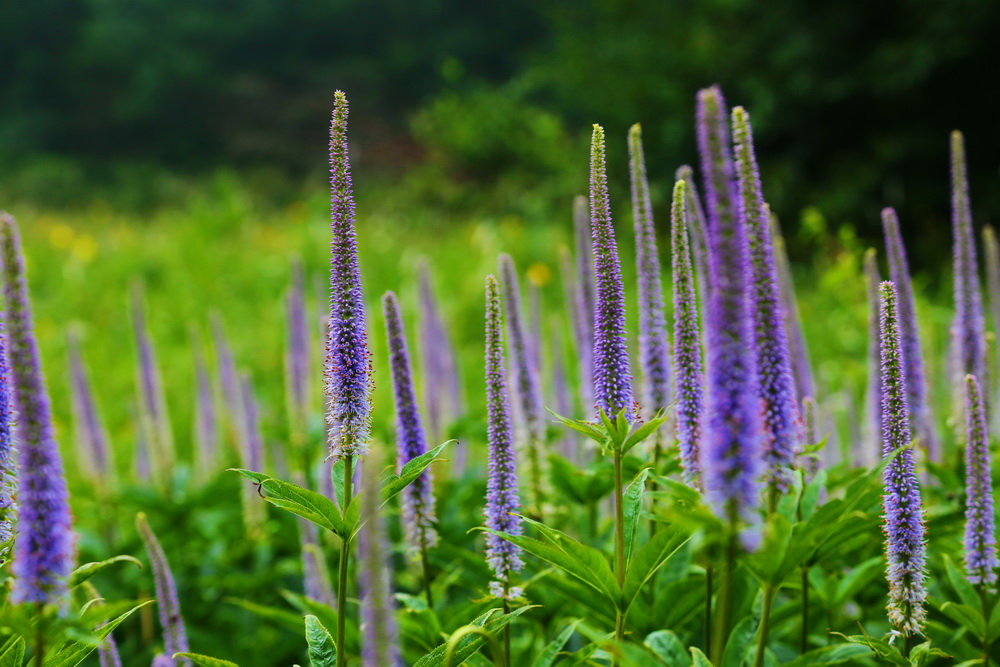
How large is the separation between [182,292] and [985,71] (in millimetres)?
11795

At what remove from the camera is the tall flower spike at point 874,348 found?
2.58 m

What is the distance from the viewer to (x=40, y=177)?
24.9 meters

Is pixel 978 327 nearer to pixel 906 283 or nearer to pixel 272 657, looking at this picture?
pixel 906 283

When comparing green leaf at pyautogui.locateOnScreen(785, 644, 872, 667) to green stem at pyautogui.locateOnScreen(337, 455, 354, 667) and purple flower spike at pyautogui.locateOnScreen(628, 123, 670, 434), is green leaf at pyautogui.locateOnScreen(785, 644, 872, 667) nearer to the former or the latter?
purple flower spike at pyautogui.locateOnScreen(628, 123, 670, 434)

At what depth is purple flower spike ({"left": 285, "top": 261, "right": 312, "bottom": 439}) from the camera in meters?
4.44

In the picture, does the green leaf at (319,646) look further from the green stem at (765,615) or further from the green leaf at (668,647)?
the green stem at (765,615)

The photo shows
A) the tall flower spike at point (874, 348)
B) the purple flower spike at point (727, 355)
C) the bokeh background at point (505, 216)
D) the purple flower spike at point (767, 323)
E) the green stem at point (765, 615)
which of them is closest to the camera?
the purple flower spike at point (727, 355)

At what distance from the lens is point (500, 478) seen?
2.02 meters

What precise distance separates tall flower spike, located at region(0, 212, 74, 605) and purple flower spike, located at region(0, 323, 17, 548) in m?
0.34

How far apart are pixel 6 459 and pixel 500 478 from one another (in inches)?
39.5

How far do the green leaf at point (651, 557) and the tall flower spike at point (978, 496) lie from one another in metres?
0.74

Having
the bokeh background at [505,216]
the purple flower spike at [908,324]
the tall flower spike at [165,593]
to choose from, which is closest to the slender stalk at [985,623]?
the purple flower spike at [908,324]

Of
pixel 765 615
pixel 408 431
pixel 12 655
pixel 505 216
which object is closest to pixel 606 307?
pixel 765 615

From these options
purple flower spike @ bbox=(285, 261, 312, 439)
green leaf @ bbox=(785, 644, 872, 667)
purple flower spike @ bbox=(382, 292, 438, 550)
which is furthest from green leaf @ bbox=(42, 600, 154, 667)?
purple flower spike @ bbox=(285, 261, 312, 439)
